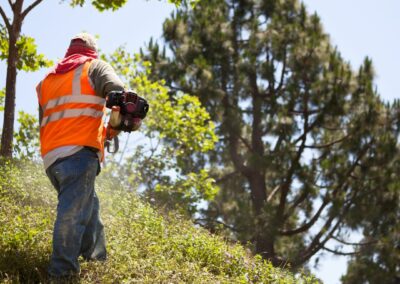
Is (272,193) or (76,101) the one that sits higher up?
(272,193)

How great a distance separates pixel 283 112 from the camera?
56.7 ft

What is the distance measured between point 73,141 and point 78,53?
0.80 meters

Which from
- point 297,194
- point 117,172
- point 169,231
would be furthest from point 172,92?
point 169,231

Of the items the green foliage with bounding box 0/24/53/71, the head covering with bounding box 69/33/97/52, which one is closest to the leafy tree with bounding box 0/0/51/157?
the green foliage with bounding box 0/24/53/71

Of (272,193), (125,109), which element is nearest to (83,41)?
(125,109)

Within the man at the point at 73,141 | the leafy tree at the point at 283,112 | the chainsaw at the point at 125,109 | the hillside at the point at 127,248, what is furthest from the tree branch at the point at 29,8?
the leafy tree at the point at 283,112

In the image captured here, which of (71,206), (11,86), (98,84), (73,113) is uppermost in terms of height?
(11,86)

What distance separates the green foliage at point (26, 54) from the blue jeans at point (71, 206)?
523cm

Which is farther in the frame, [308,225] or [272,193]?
[272,193]

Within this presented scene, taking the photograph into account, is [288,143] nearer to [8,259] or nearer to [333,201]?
[333,201]

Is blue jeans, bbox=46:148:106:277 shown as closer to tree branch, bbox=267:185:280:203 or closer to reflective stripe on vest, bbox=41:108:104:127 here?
reflective stripe on vest, bbox=41:108:104:127

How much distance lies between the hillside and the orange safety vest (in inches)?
32.1

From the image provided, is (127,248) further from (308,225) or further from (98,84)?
(308,225)

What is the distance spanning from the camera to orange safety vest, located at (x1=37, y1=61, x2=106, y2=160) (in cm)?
454
